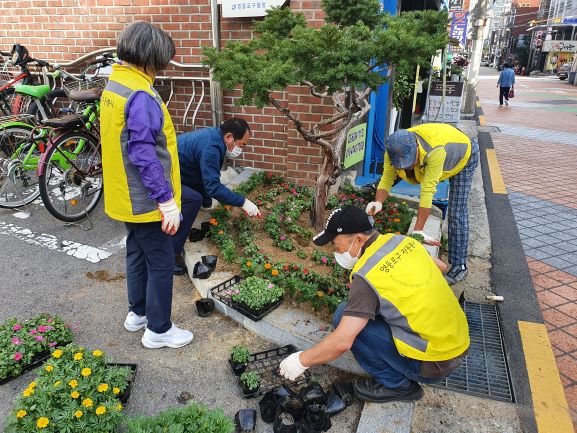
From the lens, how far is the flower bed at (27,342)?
8.69 ft

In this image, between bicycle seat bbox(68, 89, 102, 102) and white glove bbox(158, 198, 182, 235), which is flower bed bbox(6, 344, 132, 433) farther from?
bicycle seat bbox(68, 89, 102, 102)

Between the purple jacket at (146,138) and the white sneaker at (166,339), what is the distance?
1.05 meters

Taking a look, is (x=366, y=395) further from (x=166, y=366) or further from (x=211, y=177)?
(x=211, y=177)

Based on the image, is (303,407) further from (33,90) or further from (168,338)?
(33,90)

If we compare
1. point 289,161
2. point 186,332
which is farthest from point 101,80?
point 186,332

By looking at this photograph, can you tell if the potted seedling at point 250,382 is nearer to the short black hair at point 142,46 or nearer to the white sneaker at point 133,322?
the white sneaker at point 133,322

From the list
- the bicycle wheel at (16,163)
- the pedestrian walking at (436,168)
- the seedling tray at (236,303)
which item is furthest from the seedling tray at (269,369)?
the bicycle wheel at (16,163)

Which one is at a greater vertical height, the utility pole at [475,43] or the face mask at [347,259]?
the utility pole at [475,43]

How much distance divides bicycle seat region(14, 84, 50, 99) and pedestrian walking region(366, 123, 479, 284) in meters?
4.50

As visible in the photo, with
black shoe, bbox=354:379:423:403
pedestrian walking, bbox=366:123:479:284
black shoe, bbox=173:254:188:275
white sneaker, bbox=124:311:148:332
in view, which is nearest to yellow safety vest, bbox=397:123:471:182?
pedestrian walking, bbox=366:123:479:284

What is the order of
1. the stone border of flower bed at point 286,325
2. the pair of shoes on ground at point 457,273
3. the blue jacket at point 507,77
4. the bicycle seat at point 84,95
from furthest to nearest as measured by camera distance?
the blue jacket at point 507,77 < the bicycle seat at point 84,95 < the pair of shoes on ground at point 457,273 < the stone border of flower bed at point 286,325

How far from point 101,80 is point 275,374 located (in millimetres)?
4419

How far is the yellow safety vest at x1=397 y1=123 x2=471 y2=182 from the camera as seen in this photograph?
3619 millimetres

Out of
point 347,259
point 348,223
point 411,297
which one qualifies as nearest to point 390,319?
point 411,297
